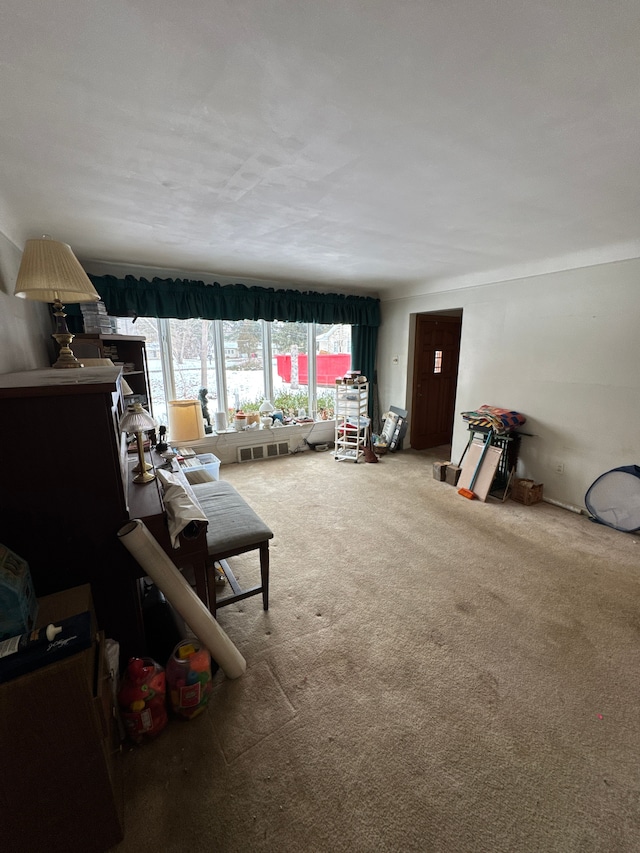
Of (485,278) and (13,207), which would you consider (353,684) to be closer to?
(13,207)

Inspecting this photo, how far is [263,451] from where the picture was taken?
4.77m

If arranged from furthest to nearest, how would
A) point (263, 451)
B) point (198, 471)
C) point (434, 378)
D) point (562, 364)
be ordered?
point (434, 378), point (263, 451), point (562, 364), point (198, 471)

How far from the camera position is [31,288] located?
1.47 metres

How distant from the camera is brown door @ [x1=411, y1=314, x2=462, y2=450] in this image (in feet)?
16.2

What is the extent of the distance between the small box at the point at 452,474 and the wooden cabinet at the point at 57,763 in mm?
3531

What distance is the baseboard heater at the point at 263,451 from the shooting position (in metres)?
4.64

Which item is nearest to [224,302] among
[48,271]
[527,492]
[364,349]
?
[364,349]

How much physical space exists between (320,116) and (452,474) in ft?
11.3

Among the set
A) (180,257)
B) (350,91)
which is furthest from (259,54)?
(180,257)

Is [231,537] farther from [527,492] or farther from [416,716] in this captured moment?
[527,492]

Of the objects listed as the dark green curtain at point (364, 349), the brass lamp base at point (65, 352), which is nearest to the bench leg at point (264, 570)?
the brass lamp base at point (65, 352)

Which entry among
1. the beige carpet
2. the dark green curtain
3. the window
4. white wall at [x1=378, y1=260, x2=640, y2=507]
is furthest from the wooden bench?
the dark green curtain

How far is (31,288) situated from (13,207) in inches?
37.9

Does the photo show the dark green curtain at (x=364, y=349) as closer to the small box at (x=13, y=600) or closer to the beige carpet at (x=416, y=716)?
the beige carpet at (x=416, y=716)
